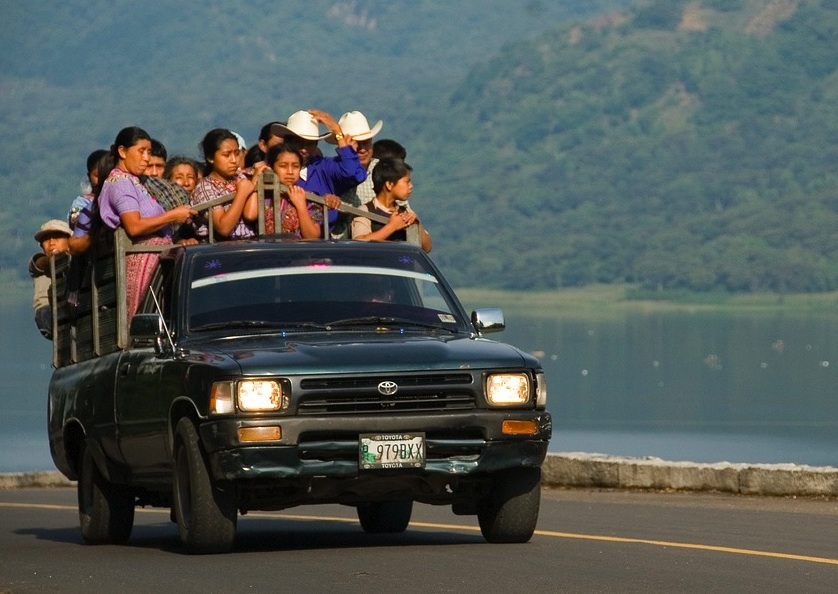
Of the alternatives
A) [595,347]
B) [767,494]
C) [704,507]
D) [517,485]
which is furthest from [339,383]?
[595,347]

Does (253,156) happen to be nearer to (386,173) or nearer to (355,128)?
(355,128)

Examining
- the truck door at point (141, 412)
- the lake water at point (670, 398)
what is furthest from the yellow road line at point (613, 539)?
the lake water at point (670, 398)

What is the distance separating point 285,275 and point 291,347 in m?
0.96

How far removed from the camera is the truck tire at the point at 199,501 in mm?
10414

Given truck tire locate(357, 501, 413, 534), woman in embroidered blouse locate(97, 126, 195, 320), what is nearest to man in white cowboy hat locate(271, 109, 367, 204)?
woman in embroidered blouse locate(97, 126, 195, 320)

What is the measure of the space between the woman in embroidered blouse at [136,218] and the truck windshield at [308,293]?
Answer: 2.72 ft

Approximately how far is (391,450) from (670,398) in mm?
90156

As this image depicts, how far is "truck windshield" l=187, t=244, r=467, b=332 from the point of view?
36.5 feet

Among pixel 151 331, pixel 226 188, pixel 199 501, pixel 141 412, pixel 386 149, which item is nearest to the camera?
pixel 199 501

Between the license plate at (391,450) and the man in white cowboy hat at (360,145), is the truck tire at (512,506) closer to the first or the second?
the license plate at (391,450)

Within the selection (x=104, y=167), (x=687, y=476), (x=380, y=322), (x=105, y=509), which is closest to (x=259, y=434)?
(x=380, y=322)

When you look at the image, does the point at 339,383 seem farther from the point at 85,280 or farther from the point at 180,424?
the point at 85,280

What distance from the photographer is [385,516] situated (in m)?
13.1

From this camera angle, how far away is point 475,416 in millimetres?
10344
